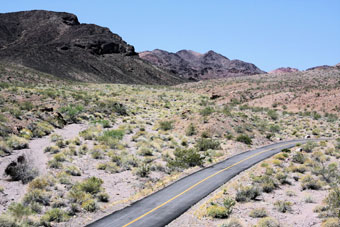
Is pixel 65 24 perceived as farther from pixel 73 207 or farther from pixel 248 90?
pixel 73 207

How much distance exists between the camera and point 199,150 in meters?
25.1

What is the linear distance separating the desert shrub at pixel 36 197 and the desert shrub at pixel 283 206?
9.85 metres

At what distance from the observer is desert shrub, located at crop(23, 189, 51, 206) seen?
12297 millimetres

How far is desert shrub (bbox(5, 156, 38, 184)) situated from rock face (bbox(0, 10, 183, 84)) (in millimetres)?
98084

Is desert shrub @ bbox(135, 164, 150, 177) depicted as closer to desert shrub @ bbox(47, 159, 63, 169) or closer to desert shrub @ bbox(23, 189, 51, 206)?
desert shrub @ bbox(47, 159, 63, 169)

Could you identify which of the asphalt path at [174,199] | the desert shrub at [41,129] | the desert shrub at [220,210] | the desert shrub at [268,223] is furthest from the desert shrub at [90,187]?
the desert shrub at [41,129]

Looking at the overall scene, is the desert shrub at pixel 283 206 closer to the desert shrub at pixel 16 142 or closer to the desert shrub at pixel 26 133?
the desert shrub at pixel 16 142

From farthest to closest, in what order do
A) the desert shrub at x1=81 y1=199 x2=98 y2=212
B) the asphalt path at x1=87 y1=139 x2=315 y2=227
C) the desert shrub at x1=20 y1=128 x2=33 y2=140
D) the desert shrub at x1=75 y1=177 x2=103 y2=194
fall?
the desert shrub at x1=20 y1=128 x2=33 y2=140
the desert shrub at x1=75 y1=177 x2=103 y2=194
the desert shrub at x1=81 y1=199 x2=98 y2=212
the asphalt path at x1=87 y1=139 x2=315 y2=227

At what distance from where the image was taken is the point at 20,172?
14.3m

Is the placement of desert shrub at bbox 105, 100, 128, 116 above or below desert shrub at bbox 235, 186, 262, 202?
above

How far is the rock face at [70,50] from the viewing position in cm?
11356

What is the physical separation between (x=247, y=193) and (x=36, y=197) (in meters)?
9.56

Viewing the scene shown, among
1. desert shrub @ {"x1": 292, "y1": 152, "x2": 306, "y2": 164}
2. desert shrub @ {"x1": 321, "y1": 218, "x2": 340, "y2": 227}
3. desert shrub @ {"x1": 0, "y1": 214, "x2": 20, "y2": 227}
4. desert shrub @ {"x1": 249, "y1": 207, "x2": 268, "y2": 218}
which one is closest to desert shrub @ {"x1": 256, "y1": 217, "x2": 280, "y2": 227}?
desert shrub @ {"x1": 249, "y1": 207, "x2": 268, "y2": 218}

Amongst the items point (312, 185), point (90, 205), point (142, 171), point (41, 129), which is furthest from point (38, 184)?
point (312, 185)
